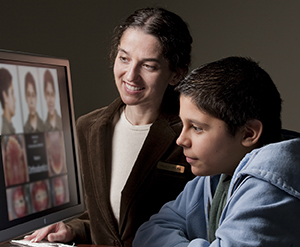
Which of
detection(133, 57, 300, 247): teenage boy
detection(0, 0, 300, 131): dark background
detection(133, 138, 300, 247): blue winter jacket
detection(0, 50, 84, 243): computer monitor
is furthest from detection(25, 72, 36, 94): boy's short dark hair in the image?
detection(0, 0, 300, 131): dark background

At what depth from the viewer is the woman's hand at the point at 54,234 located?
1.04 metres

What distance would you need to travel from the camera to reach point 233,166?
979mm

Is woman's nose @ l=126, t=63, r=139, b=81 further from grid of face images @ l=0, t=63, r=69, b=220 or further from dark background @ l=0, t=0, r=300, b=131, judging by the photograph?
dark background @ l=0, t=0, r=300, b=131

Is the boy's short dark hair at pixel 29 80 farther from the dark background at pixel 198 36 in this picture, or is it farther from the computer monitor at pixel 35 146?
the dark background at pixel 198 36

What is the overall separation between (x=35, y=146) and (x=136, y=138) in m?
0.54

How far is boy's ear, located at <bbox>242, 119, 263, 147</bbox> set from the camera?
943mm

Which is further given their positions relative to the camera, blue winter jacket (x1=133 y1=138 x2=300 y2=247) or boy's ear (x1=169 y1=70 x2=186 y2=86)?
boy's ear (x1=169 y1=70 x2=186 y2=86)

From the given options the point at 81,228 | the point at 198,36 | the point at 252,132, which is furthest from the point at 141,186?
the point at 198,36

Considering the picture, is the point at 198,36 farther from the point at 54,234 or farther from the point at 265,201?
the point at 265,201

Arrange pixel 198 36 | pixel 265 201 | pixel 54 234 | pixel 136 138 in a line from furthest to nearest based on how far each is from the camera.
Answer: pixel 198 36, pixel 136 138, pixel 54 234, pixel 265 201

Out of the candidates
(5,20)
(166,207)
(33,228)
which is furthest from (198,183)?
(5,20)

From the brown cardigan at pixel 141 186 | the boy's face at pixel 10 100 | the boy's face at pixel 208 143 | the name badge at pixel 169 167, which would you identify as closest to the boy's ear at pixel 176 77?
the brown cardigan at pixel 141 186

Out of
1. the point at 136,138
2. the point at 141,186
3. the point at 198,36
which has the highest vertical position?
the point at 198,36

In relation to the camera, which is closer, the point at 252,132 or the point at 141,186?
the point at 252,132
